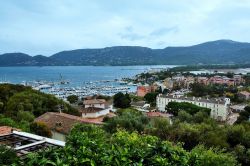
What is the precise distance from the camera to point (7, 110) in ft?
81.1

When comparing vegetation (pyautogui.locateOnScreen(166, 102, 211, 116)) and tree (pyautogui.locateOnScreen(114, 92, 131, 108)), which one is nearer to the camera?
vegetation (pyautogui.locateOnScreen(166, 102, 211, 116))

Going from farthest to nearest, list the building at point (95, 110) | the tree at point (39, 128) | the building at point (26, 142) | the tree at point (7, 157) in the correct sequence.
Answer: the building at point (95, 110) < the tree at point (39, 128) < the building at point (26, 142) < the tree at point (7, 157)

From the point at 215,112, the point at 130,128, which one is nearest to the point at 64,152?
the point at 130,128

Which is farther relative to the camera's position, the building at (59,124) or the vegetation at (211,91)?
the vegetation at (211,91)

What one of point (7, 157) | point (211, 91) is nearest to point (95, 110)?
point (7, 157)

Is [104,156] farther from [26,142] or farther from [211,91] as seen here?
[211,91]

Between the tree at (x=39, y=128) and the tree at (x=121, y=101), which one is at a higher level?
the tree at (x=39, y=128)

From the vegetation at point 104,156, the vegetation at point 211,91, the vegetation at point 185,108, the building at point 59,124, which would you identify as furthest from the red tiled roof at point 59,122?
the vegetation at point 211,91

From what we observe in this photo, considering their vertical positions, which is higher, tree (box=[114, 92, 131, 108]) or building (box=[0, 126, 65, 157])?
building (box=[0, 126, 65, 157])

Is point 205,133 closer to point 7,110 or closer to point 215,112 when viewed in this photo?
point 7,110

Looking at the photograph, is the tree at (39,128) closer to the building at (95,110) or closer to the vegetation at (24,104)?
the vegetation at (24,104)

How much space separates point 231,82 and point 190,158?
8952 cm

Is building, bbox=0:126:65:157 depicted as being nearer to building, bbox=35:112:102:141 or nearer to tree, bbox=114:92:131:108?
building, bbox=35:112:102:141

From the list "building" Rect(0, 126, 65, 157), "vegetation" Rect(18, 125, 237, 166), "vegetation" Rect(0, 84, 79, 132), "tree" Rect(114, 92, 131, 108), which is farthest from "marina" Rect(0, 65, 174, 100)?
"vegetation" Rect(18, 125, 237, 166)
